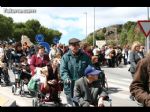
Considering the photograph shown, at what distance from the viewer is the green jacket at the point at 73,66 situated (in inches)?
341

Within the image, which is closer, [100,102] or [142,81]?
[142,81]

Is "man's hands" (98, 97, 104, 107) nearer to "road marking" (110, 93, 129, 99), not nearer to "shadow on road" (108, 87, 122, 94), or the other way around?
"road marking" (110, 93, 129, 99)

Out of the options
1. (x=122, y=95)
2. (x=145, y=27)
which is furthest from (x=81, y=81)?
(x=145, y=27)

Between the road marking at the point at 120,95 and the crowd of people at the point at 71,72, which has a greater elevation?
the crowd of people at the point at 71,72

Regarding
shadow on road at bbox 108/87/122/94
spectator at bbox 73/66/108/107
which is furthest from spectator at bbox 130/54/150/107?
shadow on road at bbox 108/87/122/94

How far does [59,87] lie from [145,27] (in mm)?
6083

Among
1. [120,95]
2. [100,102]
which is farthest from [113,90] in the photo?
[100,102]

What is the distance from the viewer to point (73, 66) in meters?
8.70

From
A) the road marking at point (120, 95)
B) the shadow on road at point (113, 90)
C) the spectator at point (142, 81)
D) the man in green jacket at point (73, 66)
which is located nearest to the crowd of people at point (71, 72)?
the man in green jacket at point (73, 66)

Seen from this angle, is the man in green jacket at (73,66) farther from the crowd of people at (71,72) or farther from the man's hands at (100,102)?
the man's hands at (100,102)

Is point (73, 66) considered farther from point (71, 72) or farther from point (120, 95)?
point (120, 95)

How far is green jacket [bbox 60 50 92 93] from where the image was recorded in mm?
8656
